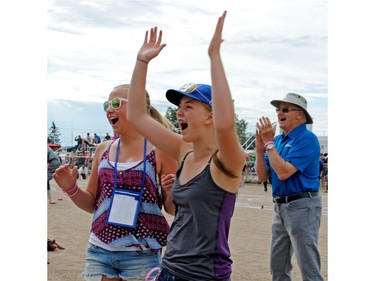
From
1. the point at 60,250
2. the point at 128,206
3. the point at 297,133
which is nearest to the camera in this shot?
the point at 128,206

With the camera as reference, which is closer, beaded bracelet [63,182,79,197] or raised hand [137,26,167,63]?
raised hand [137,26,167,63]

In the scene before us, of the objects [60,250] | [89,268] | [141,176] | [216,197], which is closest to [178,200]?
[216,197]

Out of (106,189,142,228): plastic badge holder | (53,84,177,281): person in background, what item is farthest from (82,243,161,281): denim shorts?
(106,189,142,228): plastic badge holder

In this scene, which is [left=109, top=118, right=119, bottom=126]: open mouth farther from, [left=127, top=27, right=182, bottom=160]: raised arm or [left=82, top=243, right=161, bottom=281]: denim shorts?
[left=82, top=243, right=161, bottom=281]: denim shorts

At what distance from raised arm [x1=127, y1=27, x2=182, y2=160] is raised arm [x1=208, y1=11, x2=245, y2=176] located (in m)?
0.59

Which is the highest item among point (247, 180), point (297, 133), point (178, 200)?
point (297, 133)

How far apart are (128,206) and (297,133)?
7.28 ft

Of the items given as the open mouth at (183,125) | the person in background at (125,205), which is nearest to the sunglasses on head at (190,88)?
the open mouth at (183,125)

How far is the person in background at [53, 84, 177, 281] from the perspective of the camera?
3.53 meters

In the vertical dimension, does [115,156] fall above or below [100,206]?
above

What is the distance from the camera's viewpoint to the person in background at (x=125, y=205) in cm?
353

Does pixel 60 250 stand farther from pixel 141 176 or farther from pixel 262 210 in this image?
pixel 262 210

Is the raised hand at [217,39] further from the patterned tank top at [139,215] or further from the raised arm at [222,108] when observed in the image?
the patterned tank top at [139,215]

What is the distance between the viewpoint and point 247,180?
91.8 ft
